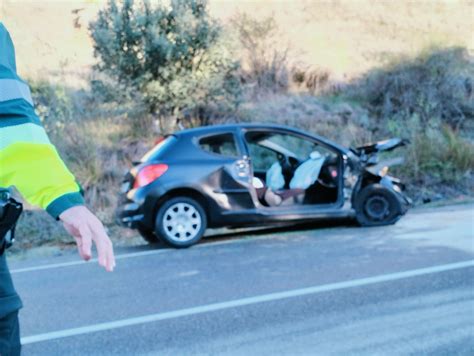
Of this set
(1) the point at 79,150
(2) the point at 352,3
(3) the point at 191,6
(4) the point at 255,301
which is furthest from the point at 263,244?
(2) the point at 352,3

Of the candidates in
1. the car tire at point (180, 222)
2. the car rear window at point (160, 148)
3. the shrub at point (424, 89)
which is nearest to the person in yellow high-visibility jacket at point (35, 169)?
the car tire at point (180, 222)

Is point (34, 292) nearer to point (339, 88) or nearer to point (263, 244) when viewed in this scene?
point (263, 244)

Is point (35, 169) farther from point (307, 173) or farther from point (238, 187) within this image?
point (307, 173)

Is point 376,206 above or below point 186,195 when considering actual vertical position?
below

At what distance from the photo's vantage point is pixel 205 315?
480 cm

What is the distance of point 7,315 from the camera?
6.02 ft

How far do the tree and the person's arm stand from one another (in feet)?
39.3

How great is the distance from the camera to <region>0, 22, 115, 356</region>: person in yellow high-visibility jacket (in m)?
1.52

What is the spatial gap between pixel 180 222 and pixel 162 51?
6.49 meters

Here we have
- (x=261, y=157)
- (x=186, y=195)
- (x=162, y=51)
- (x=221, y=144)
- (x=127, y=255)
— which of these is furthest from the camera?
(x=162, y=51)

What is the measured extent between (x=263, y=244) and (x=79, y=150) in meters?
6.34

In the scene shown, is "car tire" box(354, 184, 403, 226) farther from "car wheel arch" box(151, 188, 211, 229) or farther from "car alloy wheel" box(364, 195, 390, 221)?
"car wheel arch" box(151, 188, 211, 229)

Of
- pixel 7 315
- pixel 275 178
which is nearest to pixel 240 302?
pixel 7 315

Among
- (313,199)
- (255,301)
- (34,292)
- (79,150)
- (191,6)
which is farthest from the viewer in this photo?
(191,6)
